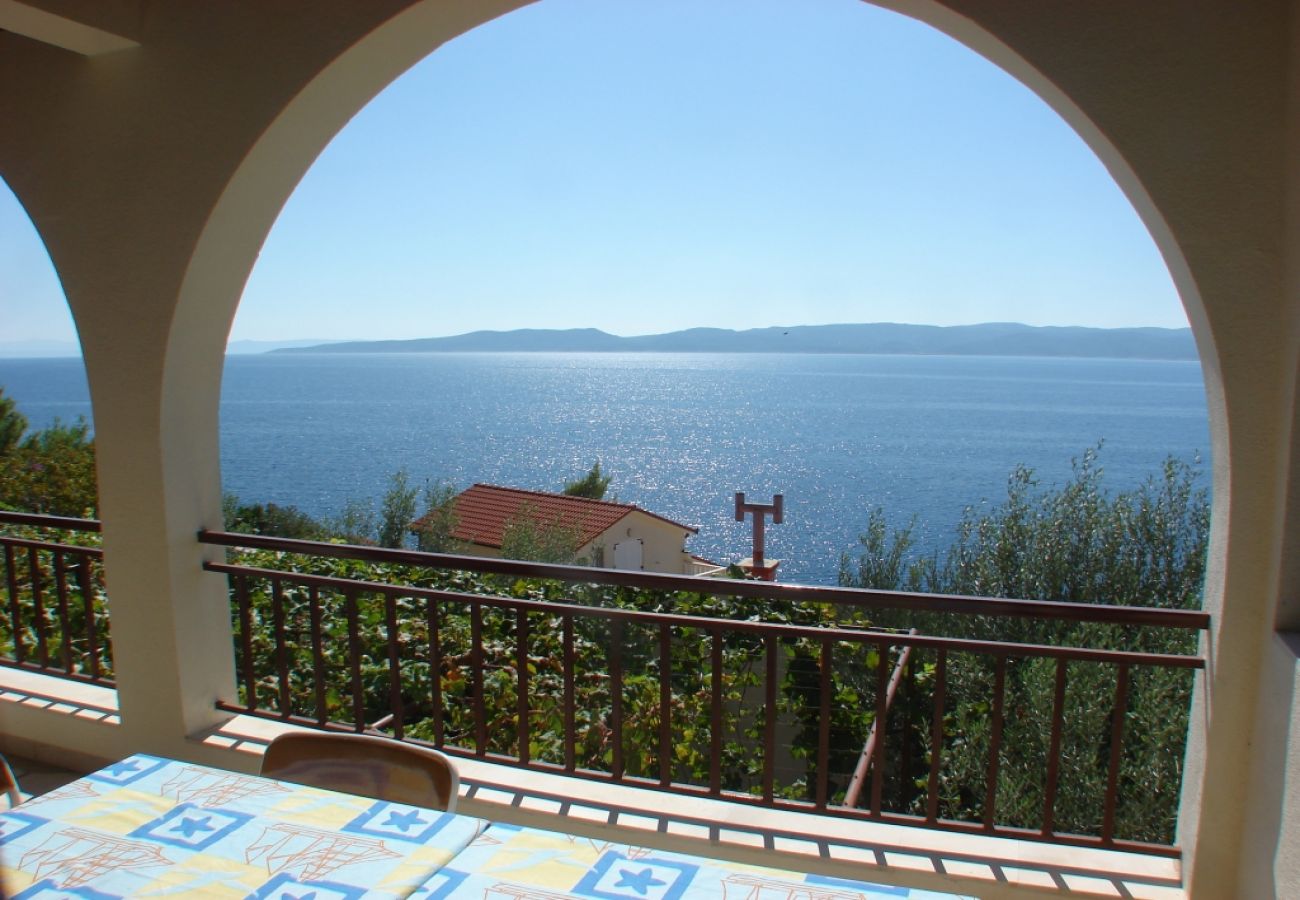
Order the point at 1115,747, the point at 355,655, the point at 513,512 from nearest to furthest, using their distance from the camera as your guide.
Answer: the point at 1115,747, the point at 355,655, the point at 513,512

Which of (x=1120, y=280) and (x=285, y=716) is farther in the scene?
(x=1120, y=280)

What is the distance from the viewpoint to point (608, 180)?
36156mm

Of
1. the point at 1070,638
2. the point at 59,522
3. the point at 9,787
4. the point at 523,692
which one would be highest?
the point at 59,522

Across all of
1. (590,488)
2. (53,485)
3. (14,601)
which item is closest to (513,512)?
(53,485)

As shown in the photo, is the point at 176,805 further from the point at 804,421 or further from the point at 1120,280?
the point at 804,421

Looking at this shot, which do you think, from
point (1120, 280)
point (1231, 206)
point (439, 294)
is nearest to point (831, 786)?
point (1231, 206)

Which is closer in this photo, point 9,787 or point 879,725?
point 9,787

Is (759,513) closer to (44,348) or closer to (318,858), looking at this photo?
(318,858)

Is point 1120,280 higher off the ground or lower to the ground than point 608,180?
lower

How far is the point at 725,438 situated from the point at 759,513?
4656cm

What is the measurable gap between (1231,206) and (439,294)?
52.3 metres

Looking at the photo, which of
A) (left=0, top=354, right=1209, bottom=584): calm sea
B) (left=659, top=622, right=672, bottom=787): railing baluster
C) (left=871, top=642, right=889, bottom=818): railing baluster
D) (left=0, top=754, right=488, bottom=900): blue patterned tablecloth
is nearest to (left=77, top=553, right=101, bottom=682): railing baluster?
(left=0, top=754, right=488, bottom=900): blue patterned tablecloth

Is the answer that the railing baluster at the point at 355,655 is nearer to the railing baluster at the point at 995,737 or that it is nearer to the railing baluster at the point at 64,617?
the railing baluster at the point at 64,617

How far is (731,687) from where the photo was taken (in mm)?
3283
